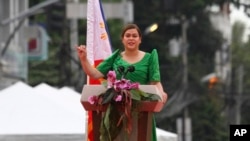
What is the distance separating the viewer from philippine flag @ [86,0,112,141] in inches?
325

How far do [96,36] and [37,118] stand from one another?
3246mm

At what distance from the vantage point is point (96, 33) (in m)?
8.45

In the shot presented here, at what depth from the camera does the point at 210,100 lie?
3744 cm

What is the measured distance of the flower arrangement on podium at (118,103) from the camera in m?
6.79

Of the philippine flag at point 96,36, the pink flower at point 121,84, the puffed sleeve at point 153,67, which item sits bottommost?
the pink flower at point 121,84

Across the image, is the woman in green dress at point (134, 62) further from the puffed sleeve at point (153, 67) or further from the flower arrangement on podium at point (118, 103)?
the flower arrangement on podium at point (118, 103)

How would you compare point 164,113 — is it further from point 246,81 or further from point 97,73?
point 246,81

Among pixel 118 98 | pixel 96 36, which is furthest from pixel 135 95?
pixel 96 36

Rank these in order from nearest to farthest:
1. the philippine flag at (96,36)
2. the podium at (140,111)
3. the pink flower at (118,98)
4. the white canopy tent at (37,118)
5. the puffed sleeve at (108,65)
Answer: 1. the pink flower at (118,98)
2. the podium at (140,111)
3. the puffed sleeve at (108,65)
4. the philippine flag at (96,36)
5. the white canopy tent at (37,118)

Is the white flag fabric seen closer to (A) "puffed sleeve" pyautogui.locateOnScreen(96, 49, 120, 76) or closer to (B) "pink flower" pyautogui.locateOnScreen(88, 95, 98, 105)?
(A) "puffed sleeve" pyautogui.locateOnScreen(96, 49, 120, 76)

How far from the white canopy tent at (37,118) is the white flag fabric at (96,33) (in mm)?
2508

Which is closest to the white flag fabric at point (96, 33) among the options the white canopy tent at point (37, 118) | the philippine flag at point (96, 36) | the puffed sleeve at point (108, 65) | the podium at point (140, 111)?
the philippine flag at point (96, 36)

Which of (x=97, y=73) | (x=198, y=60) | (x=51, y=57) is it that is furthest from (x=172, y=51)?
(x=97, y=73)

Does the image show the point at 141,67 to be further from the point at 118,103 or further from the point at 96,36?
the point at 96,36
